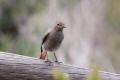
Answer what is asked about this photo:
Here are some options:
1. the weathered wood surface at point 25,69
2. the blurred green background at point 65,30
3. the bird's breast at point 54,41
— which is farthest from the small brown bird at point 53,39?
the blurred green background at point 65,30

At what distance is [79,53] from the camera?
827 centimetres

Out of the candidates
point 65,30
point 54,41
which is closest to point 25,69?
point 54,41

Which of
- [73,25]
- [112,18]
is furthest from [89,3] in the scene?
[112,18]

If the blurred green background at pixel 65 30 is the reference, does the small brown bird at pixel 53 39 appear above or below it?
below

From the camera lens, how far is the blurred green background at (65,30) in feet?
25.4

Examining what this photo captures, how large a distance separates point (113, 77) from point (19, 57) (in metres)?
0.73

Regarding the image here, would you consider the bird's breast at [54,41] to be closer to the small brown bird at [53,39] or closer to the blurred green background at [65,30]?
the small brown bird at [53,39]

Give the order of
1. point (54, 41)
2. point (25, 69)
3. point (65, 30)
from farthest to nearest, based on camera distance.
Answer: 1. point (65, 30)
2. point (54, 41)
3. point (25, 69)

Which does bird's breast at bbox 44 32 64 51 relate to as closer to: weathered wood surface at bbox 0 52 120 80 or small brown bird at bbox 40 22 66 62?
small brown bird at bbox 40 22 66 62

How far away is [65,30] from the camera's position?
340 inches

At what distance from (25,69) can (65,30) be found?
536 cm

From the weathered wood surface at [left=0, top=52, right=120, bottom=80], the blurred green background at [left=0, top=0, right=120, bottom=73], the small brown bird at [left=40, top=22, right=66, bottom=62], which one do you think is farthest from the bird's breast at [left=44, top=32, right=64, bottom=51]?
the blurred green background at [left=0, top=0, right=120, bottom=73]

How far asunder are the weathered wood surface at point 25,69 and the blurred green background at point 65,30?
3.48m

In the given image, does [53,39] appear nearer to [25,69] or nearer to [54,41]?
[54,41]
